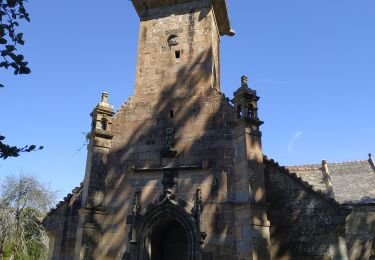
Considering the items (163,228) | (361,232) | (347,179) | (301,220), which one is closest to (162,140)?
(163,228)

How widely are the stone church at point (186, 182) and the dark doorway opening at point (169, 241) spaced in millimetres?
29

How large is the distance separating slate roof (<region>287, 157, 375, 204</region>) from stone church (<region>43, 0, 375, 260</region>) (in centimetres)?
A: 952

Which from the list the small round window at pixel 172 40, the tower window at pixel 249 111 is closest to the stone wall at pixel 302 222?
the tower window at pixel 249 111

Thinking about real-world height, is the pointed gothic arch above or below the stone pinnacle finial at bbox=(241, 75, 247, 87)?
below

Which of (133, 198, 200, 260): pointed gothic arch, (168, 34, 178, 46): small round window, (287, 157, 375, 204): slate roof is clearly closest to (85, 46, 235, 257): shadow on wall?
(133, 198, 200, 260): pointed gothic arch

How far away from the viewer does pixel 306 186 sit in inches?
382

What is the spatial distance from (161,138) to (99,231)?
3.27m

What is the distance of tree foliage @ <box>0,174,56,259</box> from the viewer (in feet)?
71.6

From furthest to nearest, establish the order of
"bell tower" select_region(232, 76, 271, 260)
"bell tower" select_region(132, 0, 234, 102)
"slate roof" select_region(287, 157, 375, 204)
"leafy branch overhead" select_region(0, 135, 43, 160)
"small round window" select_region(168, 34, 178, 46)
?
"slate roof" select_region(287, 157, 375, 204) < "small round window" select_region(168, 34, 178, 46) < "bell tower" select_region(132, 0, 234, 102) < "bell tower" select_region(232, 76, 271, 260) < "leafy branch overhead" select_region(0, 135, 43, 160)

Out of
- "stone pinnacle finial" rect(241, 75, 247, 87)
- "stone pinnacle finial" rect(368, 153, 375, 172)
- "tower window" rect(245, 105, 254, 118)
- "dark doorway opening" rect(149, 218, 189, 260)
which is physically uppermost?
"stone pinnacle finial" rect(368, 153, 375, 172)

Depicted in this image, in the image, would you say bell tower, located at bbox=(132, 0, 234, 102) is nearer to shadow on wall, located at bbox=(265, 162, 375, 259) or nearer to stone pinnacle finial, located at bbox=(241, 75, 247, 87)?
stone pinnacle finial, located at bbox=(241, 75, 247, 87)

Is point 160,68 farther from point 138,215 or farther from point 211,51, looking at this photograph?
point 138,215

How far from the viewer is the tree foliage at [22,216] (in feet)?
71.6

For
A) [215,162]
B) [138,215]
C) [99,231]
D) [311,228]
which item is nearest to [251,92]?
[215,162]
